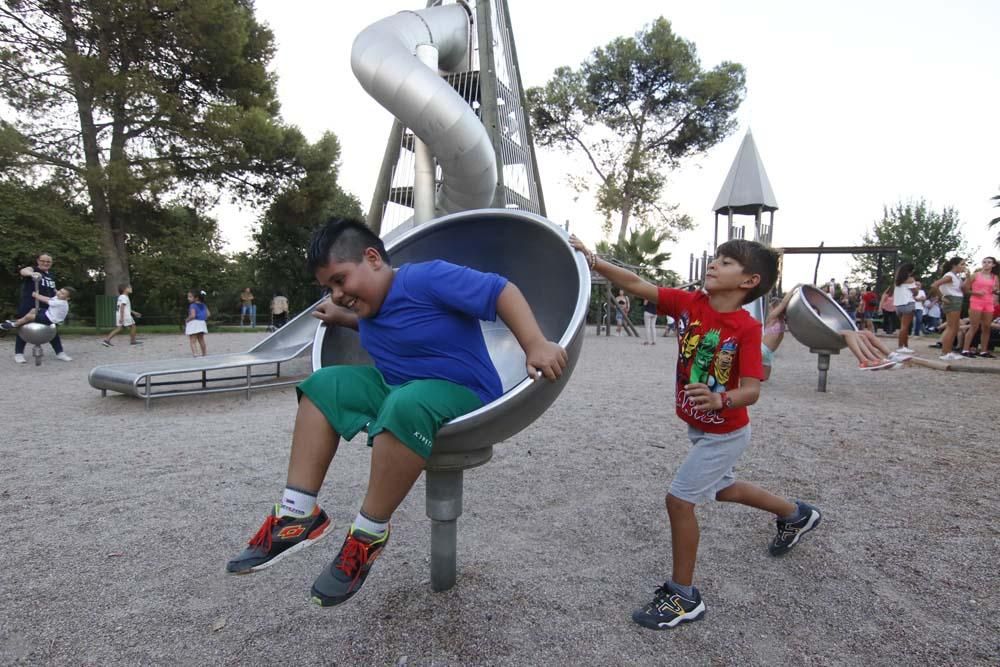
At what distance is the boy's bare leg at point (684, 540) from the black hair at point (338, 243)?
1.28 m

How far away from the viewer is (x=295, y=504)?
5.39ft

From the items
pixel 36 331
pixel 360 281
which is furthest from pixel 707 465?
pixel 36 331

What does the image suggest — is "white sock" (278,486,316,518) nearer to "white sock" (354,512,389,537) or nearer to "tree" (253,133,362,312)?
"white sock" (354,512,389,537)

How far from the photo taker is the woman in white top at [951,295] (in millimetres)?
8711

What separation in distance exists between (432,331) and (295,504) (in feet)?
2.00

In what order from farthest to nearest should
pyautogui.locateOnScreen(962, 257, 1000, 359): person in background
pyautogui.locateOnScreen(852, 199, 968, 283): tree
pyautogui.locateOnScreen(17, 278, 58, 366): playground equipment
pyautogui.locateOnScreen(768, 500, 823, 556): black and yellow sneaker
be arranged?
pyautogui.locateOnScreen(852, 199, 968, 283): tree < pyautogui.locateOnScreen(962, 257, 1000, 359): person in background < pyautogui.locateOnScreen(17, 278, 58, 366): playground equipment < pyautogui.locateOnScreen(768, 500, 823, 556): black and yellow sneaker

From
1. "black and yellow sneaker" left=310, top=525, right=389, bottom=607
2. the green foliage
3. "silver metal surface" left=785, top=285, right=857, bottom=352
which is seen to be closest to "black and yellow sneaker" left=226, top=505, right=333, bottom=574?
"black and yellow sneaker" left=310, top=525, right=389, bottom=607

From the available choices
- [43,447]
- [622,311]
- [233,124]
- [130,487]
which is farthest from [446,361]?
[233,124]

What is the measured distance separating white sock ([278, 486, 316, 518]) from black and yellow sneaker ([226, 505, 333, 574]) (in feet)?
0.04

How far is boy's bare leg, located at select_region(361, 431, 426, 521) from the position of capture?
1.55 metres

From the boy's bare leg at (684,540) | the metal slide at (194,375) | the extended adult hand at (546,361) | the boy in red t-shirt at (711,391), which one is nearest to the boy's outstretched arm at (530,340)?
the extended adult hand at (546,361)

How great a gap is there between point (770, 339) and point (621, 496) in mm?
3904

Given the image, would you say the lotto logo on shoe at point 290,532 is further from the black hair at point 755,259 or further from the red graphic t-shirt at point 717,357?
the black hair at point 755,259

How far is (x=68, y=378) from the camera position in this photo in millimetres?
7656
